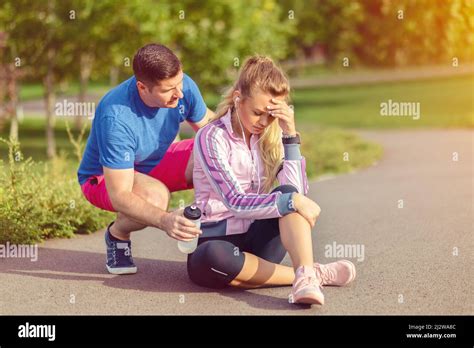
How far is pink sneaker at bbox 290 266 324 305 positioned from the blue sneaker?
156 centimetres

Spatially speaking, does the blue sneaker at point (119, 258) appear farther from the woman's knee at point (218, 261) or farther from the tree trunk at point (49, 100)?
the tree trunk at point (49, 100)

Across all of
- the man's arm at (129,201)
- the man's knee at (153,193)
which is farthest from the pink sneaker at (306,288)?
the man's knee at (153,193)

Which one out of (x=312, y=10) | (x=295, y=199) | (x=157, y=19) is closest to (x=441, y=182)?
(x=295, y=199)

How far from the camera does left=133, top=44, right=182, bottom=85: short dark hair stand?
5781mm

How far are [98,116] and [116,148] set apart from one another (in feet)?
1.05

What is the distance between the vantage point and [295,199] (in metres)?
5.45

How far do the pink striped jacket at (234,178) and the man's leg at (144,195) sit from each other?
271mm

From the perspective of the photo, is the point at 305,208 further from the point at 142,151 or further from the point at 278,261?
the point at 142,151

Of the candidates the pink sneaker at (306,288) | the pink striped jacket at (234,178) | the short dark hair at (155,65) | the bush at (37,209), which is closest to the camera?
the pink sneaker at (306,288)

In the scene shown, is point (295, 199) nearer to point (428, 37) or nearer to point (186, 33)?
point (186, 33)

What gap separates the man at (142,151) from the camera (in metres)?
5.80

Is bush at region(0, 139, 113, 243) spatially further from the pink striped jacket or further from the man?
the pink striped jacket

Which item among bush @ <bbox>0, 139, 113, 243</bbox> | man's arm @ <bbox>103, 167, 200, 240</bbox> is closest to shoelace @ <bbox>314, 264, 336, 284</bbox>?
man's arm @ <bbox>103, 167, 200, 240</bbox>

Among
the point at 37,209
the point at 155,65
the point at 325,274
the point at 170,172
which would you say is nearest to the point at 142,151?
the point at 170,172
